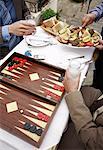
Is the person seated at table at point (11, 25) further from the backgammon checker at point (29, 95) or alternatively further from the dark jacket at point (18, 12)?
the backgammon checker at point (29, 95)

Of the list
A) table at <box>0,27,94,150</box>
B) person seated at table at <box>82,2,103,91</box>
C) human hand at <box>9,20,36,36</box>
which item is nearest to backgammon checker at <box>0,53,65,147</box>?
table at <box>0,27,94,150</box>

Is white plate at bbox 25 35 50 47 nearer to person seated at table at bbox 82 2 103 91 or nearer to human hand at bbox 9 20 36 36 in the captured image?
human hand at bbox 9 20 36 36

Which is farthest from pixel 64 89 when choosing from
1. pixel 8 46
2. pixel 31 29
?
pixel 8 46

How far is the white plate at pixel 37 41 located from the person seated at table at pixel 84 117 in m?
0.52

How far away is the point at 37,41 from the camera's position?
5.70 feet

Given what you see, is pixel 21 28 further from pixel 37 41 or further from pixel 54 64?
pixel 54 64

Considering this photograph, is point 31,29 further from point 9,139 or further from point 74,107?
point 9,139

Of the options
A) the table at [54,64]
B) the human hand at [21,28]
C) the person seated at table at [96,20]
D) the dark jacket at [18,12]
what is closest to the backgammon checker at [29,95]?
the table at [54,64]

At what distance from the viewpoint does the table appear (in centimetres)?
105

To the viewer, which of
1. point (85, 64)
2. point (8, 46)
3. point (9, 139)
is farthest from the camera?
point (8, 46)

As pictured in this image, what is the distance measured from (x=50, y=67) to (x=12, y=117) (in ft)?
1.58

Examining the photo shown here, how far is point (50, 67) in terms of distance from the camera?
4.89ft

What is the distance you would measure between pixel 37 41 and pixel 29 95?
23.5 inches

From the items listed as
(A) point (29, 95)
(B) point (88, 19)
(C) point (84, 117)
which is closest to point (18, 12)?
(B) point (88, 19)
